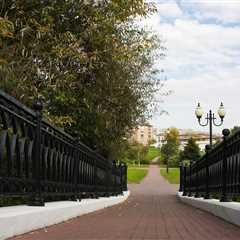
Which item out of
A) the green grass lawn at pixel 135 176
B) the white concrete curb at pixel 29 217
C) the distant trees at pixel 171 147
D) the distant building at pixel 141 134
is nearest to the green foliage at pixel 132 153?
the distant building at pixel 141 134

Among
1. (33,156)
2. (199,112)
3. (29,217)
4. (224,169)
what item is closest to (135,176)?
(199,112)

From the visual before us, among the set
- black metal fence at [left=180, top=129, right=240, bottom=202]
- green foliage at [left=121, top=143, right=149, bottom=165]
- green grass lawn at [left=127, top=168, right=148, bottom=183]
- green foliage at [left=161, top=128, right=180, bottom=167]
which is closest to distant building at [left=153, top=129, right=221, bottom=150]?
green foliage at [left=161, top=128, right=180, bottom=167]

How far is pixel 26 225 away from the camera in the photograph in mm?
6805

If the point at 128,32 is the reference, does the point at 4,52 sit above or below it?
below

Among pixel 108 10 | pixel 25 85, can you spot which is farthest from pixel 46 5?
pixel 25 85

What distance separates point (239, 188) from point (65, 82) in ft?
22.8

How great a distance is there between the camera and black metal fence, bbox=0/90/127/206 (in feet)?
21.6

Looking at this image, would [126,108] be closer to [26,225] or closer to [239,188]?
[239,188]

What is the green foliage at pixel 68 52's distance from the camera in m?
13.9

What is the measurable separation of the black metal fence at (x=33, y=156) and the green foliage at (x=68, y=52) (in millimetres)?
2159

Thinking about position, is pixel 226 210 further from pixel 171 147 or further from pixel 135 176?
pixel 171 147

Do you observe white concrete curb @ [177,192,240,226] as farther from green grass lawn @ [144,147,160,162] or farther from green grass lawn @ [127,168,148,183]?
green grass lawn @ [144,147,160,162]

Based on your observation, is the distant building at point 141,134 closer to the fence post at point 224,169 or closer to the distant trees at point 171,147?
the distant trees at point 171,147

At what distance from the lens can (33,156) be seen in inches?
314
